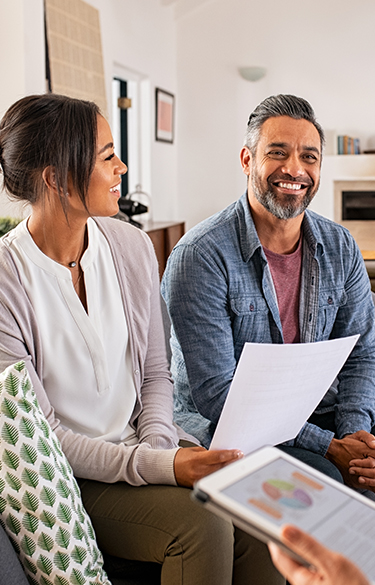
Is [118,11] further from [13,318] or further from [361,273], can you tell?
[13,318]

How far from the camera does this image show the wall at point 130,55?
11.3 ft

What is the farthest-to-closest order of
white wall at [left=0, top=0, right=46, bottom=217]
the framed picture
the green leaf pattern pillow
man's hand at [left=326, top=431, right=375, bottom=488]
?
the framed picture
white wall at [left=0, top=0, right=46, bottom=217]
man's hand at [left=326, top=431, right=375, bottom=488]
the green leaf pattern pillow

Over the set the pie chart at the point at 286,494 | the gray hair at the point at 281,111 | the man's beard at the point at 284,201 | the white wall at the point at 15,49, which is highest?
the white wall at the point at 15,49

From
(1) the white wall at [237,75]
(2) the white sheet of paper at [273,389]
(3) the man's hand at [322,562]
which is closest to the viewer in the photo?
(3) the man's hand at [322,562]

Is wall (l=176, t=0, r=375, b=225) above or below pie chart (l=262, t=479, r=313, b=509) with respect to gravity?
above

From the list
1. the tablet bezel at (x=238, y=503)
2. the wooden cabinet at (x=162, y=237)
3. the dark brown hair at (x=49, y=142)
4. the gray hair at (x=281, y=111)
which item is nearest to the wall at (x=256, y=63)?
the wooden cabinet at (x=162, y=237)

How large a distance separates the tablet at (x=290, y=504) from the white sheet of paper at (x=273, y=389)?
1.12 feet

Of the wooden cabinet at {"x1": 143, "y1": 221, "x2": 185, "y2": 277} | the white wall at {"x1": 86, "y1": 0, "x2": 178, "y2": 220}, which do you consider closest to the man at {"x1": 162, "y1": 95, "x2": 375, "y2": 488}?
the wooden cabinet at {"x1": 143, "y1": 221, "x2": 185, "y2": 277}

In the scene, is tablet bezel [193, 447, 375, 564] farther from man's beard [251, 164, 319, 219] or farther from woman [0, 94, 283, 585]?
man's beard [251, 164, 319, 219]

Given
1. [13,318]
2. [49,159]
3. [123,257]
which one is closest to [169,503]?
[13,318]

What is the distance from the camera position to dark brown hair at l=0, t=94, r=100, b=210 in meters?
1.33

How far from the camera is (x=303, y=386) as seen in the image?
1.32 metres

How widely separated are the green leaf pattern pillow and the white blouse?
0.24 meters

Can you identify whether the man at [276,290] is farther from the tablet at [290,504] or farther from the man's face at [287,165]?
the tablet at [290,504]
